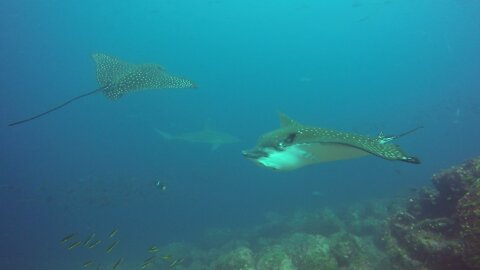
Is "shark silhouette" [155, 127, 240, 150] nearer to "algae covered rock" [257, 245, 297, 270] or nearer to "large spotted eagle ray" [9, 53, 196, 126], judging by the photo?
"large spotted eagle ray" [9, 53, 196, 126]

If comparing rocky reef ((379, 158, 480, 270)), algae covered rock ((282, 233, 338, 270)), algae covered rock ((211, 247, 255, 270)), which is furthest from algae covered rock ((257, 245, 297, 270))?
rocky reef ((379, 158, 480, 270))

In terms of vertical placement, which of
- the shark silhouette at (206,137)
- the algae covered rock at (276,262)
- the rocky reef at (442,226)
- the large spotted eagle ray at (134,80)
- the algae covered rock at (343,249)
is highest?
the rocky reef at (442,226)

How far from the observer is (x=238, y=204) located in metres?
28.3

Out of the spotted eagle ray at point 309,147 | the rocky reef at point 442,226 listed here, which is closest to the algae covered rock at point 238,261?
the rocky reef at point 442,226

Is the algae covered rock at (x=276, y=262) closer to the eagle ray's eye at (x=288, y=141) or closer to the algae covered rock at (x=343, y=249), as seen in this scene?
the algae covered rock at (x=343, y=249)

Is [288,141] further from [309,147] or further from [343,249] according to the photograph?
[343,249]

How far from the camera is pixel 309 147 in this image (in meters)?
4.73

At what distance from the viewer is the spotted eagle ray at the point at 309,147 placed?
4.50m

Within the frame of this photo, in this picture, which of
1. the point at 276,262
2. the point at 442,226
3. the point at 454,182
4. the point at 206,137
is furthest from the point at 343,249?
the point at 206,137

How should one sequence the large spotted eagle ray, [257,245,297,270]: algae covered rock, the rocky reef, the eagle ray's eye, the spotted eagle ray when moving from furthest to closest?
1. the large spotted eagle ray
2. [257,245,297,270]: algae covered rock
3. the rocky reef
4. the eagle ray's eye
5. the spotted eagle ray

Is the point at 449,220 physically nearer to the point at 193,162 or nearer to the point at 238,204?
the point at 238,204

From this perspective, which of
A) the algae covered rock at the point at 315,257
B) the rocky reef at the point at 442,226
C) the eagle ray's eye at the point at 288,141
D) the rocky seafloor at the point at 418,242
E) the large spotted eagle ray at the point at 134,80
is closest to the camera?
the eagle ray's eye at the point at 288,141

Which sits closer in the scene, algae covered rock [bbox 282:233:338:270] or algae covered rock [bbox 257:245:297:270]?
algae covered rock [bbox 282:233:338:270]

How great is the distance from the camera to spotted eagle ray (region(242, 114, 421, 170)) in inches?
177
